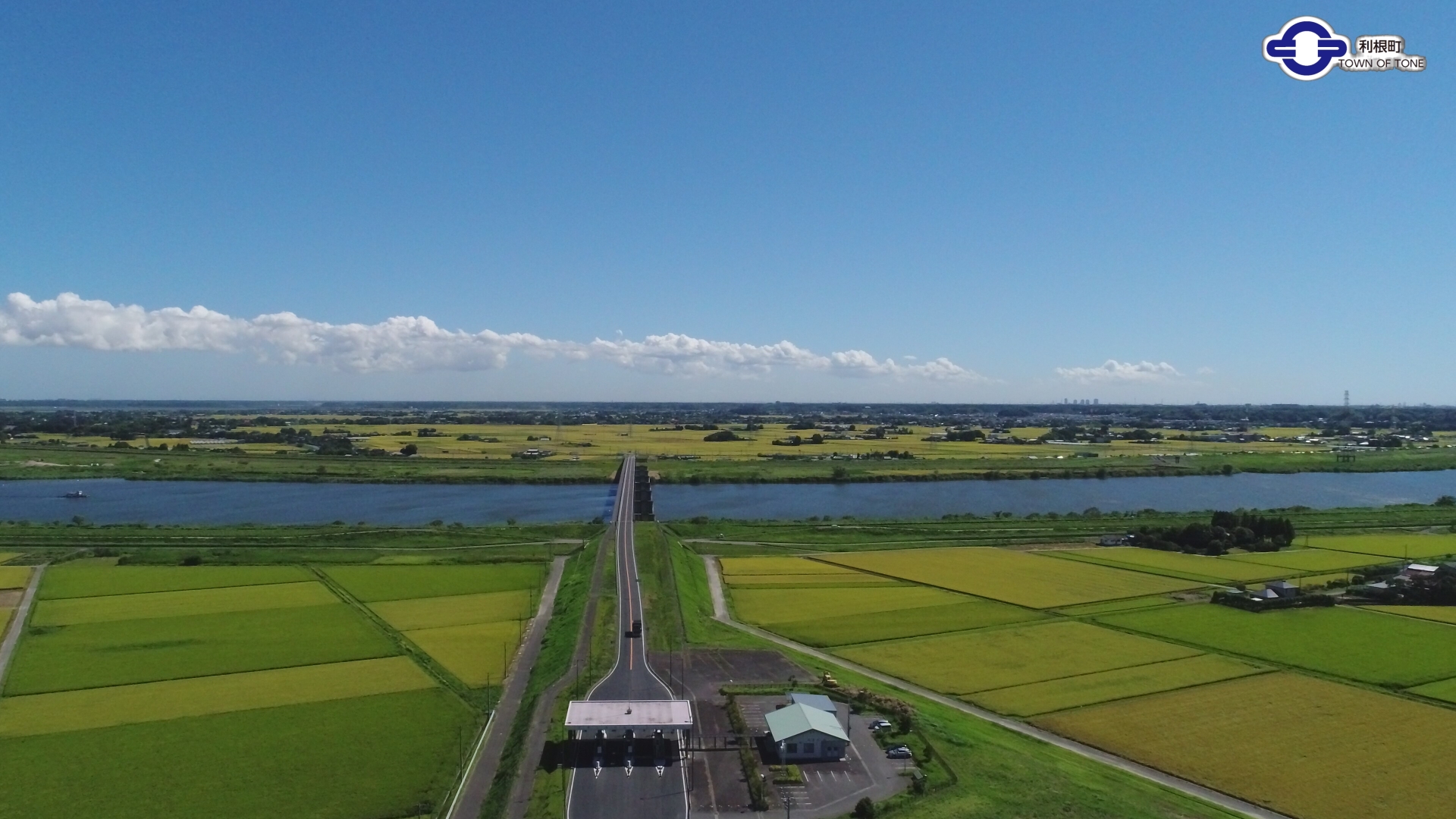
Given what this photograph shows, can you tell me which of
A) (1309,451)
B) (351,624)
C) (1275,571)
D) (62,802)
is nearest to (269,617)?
(351,624)

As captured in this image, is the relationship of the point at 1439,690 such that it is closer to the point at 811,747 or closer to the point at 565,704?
the point at 811,747

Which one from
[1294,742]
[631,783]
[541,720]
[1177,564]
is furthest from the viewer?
[1177,564]

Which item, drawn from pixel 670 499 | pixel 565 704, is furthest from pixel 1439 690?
pixel 670 499

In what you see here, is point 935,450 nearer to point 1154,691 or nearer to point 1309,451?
point 1309,451

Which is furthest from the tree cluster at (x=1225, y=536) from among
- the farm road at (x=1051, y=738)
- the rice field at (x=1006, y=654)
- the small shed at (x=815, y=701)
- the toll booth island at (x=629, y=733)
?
the toll booth island at (x=629, y=733)

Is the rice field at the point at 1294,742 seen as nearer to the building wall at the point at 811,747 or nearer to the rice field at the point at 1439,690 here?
the rice field at the point at 1439,690

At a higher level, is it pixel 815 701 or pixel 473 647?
pixel 815 701
